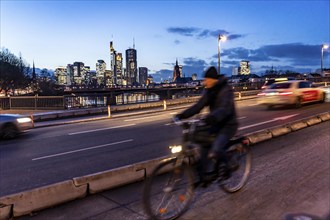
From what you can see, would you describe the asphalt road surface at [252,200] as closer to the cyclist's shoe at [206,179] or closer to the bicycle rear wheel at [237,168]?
the bicycle rear wheel at [237,168]

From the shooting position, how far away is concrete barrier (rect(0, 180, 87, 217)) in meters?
4.91

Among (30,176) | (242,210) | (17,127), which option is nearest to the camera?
(242,210)

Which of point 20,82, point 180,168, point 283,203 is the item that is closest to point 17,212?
point 180,168

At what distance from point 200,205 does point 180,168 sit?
3.04 ft

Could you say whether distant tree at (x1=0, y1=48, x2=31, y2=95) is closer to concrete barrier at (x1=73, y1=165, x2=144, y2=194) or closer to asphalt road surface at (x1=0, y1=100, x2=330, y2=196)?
asphalt road surface at (x1=0, y1=100, x2=330, y2=196)

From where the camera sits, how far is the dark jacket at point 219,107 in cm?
467

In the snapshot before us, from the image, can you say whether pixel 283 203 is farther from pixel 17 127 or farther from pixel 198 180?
pixel 17 127

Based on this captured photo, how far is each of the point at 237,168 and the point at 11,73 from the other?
60078mm

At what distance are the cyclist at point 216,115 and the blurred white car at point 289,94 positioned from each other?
631 inches

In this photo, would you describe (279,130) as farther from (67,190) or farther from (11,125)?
(11,125)

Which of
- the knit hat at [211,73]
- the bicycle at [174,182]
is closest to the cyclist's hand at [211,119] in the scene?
the bicycle at [174,182]

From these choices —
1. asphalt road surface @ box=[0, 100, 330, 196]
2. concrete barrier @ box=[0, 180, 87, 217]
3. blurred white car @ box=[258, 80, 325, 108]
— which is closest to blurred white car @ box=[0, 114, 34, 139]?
asphalt road surface @ box=[0, 100, 330, 196]

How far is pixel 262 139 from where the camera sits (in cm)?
970

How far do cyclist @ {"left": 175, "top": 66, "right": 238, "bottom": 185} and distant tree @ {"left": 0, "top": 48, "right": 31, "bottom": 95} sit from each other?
192 ft
